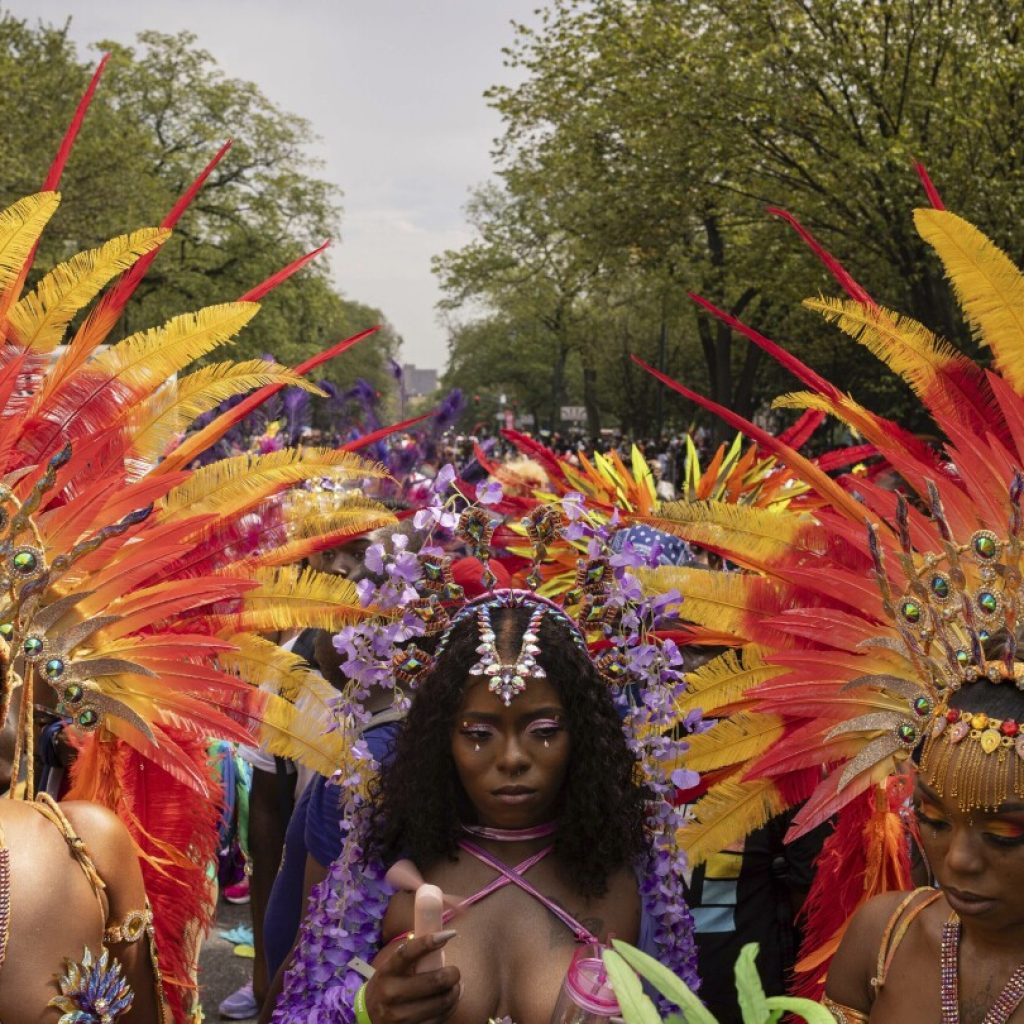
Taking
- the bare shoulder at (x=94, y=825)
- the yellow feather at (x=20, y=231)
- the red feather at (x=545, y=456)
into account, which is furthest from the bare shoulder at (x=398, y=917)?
the red feather at (x=545, y=456)

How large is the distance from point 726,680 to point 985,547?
2.59ft

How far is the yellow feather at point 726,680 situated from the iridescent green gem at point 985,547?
0.71 meters

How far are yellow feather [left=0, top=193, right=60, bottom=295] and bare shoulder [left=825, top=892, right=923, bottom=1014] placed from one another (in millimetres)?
1978

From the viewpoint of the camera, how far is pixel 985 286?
2.65 m

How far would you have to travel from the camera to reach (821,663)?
2.55 meters

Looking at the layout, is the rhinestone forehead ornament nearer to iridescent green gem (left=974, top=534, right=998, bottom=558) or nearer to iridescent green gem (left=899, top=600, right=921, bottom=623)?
iridescent green gem (left=899, top=600, right=921, bottom=623)

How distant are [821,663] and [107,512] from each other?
1422 mm

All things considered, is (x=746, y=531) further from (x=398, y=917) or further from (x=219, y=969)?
(x=219, y=969)

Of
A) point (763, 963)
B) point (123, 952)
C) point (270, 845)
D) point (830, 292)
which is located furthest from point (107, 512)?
point (830, 292)

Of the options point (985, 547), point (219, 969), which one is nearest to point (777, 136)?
point (219, 969)

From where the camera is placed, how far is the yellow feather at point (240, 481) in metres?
2.83

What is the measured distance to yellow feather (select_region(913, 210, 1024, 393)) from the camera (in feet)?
8.55

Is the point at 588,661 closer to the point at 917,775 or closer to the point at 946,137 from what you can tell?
the point at 917,775

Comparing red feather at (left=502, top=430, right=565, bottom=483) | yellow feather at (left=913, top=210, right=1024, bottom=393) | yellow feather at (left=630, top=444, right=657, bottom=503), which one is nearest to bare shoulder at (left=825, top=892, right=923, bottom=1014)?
yellow feather at (left=913, top=210, right=1024, bottom=393)
